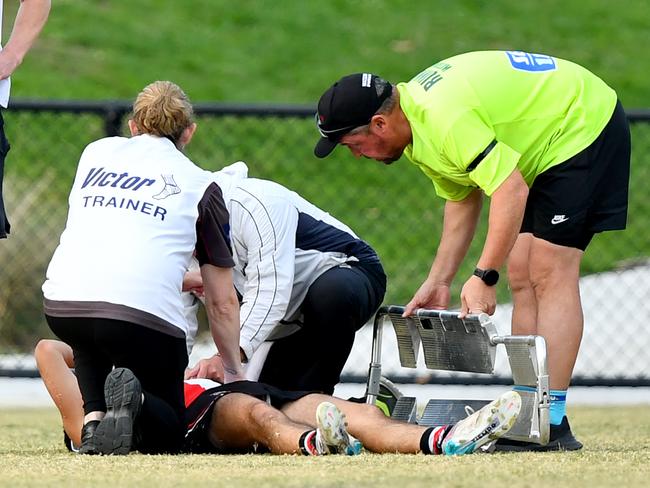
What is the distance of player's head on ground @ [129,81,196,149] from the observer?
4773 millimetres

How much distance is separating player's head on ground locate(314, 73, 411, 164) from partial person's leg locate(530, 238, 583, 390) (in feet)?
2.04

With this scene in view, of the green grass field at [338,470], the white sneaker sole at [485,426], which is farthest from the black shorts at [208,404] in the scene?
the white sneaker sole at [485,426]

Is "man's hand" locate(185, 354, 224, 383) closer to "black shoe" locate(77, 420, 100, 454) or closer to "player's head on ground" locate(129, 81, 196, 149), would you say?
"black shoe" locate(77, 420, 100, 454)

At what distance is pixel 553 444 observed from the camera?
4.71 meters

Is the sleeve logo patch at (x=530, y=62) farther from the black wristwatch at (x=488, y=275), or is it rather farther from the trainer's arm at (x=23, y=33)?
the trainer's arm at (x=23, y=33)

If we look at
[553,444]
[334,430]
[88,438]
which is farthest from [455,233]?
[88,438]

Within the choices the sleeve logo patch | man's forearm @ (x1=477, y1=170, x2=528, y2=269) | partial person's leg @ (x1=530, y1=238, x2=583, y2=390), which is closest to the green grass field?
partial person's leg @ (x1=530, y1=238, x2=583, y2=390)

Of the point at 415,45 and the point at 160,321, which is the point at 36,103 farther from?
the point at 415,45

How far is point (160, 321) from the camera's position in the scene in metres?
4.54

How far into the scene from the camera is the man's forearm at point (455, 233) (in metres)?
5.21

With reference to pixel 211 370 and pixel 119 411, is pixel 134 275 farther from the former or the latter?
pixel 211 370

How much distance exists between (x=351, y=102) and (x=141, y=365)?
3.74 feet

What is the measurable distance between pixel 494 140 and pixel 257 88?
9.12m

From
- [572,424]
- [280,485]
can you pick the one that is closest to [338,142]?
[280,485]
